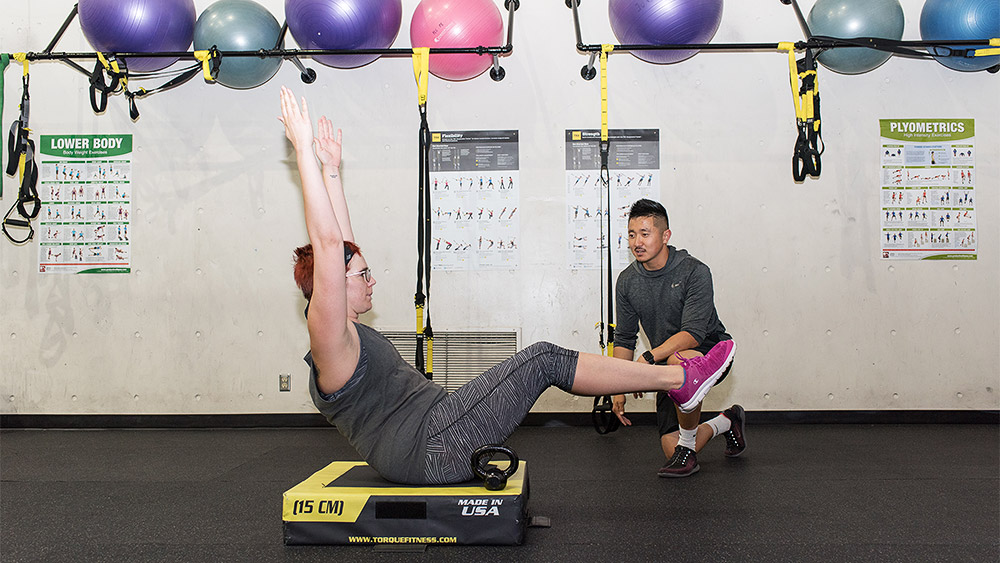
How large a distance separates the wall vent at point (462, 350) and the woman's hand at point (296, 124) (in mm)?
2597

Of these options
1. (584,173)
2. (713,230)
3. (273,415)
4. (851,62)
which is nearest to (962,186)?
(851,62)

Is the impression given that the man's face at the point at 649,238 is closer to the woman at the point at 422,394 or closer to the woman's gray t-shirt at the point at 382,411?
the woman at the point at 422,394

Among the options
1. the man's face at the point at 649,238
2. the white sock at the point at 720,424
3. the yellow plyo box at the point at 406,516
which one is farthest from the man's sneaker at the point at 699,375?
the white sock at the point at 720,424

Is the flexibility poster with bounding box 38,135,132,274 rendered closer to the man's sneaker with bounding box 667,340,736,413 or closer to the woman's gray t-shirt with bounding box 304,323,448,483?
the woman's gray t-shirt with bounding box 304,323,448,483

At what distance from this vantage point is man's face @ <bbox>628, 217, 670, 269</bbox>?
294cm

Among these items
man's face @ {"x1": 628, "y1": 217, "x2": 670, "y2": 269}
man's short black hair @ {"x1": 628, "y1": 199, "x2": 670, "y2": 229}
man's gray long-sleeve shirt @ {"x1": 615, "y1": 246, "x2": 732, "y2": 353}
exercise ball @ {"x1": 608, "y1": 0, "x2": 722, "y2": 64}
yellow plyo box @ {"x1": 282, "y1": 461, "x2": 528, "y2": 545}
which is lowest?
yellow plyo box @ {"x1": 282, "y1": 461, "x2": 528, "y2": 545}

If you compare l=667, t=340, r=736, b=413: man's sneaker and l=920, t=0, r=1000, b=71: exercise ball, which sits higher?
l=920, t=0, r=1000, b=71: exercise ball

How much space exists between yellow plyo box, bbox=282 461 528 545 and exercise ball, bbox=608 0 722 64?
2.46 m

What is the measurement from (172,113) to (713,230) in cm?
350

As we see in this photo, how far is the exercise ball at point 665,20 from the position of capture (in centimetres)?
341

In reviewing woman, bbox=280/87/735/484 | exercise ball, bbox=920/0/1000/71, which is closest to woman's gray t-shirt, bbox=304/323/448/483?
woman, bbox=280/87/735/484

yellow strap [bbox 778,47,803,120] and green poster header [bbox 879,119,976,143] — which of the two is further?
green poster header [bbox 879,119,976,143]

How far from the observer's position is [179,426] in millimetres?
4375

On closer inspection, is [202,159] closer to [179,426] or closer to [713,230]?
[179,426]
